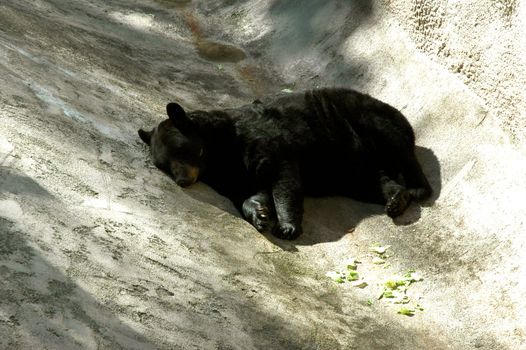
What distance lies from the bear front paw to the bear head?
0.99m

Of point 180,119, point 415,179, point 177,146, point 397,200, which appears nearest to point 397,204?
point 397,200

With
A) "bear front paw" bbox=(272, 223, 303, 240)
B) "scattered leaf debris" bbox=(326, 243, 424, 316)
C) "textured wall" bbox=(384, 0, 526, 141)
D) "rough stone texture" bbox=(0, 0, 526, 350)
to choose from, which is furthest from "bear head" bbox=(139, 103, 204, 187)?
"textured wall" bbox=(384, 0, 526, 141)

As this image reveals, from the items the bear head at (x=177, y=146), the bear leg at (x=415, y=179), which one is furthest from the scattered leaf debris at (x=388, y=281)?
the bear head at (x=177, y=146)

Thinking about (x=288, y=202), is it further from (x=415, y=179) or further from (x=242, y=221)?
(x=415, y=179)

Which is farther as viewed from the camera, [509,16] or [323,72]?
[323,72]

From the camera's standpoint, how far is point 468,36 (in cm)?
771

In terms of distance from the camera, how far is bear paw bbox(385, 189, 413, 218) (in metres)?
7.16

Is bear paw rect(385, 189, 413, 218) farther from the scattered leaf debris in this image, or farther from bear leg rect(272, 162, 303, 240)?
bear leg rect(272, 162, 303, 240)

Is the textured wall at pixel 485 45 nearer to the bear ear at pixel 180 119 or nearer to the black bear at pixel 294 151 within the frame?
the black bear at pixel 294 151

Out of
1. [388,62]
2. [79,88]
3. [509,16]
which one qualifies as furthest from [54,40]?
[509,16]

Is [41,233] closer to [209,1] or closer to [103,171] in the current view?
[103,171]

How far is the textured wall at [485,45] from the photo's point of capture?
6.81 meters

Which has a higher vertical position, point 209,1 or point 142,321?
point 142,321

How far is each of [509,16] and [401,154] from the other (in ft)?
5.46
